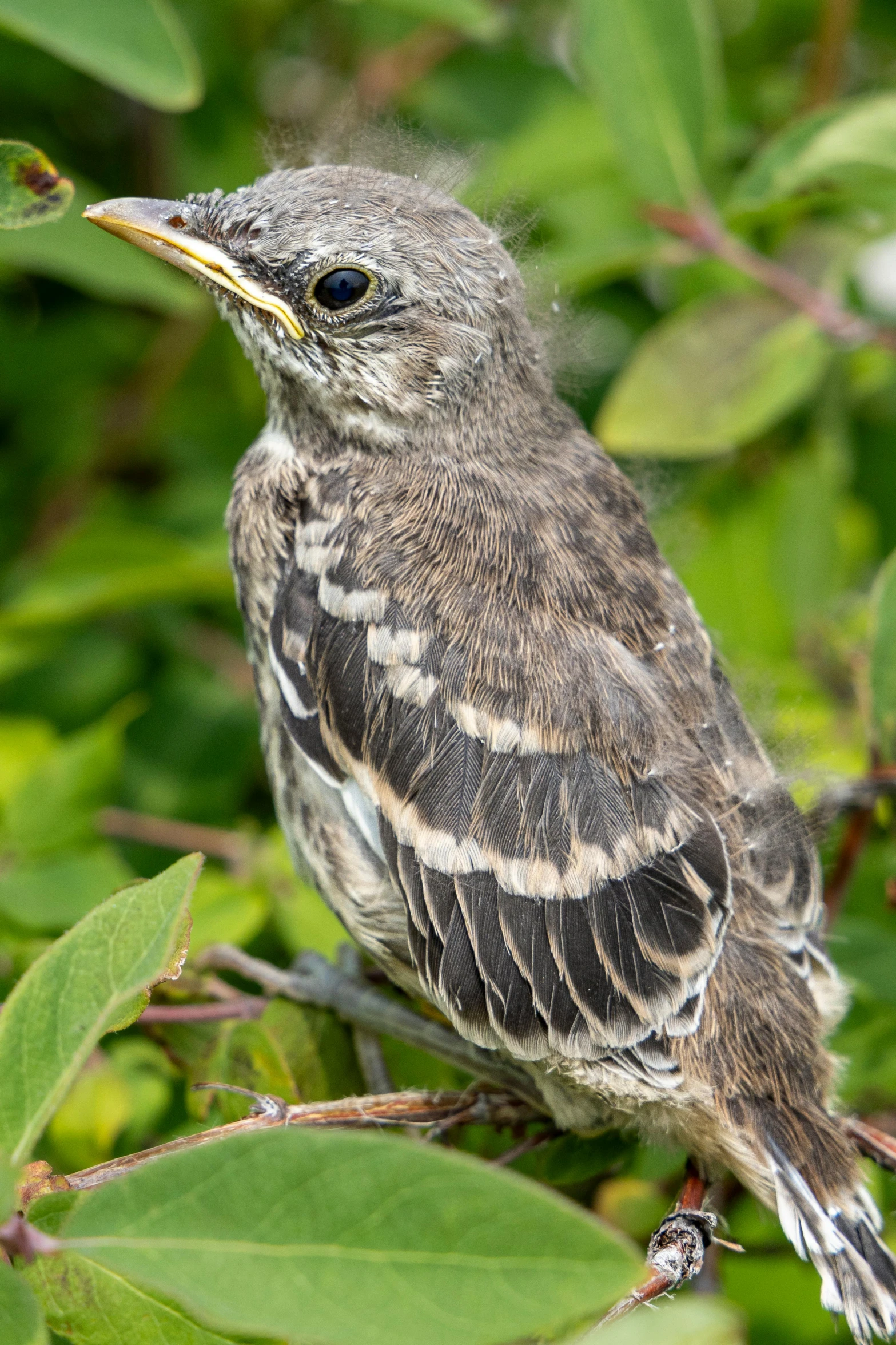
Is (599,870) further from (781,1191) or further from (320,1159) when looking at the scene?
(320,1159)

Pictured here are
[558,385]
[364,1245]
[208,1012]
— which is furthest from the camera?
[558,385]

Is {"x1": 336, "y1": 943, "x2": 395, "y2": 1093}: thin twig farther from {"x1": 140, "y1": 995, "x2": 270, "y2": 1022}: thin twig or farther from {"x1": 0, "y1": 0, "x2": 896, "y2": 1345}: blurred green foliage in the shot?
{"x1": 140, "y1": 995, "x2": 270, "y2": 1022}: thin twig

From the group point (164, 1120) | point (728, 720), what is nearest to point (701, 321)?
point (728, 720)

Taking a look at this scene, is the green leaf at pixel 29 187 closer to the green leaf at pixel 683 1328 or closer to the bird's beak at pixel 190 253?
the bird's beak at pixel 190 253

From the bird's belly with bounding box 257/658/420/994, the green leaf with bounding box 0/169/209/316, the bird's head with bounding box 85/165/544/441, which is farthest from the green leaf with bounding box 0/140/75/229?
the bird's belly with bounding box 257/658/420/994

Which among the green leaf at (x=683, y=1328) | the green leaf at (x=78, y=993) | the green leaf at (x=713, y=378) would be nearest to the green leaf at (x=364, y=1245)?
the green leaf at (x=683, y=1328)

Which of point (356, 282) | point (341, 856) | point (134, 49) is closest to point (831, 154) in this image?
point (356, 282)

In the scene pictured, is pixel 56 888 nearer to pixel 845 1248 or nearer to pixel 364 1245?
pixel 364 1245
